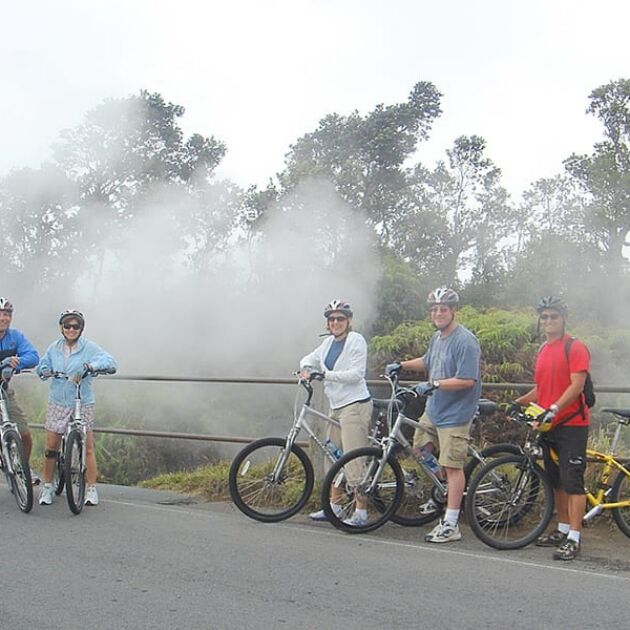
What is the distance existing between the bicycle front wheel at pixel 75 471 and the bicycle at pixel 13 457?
303mm

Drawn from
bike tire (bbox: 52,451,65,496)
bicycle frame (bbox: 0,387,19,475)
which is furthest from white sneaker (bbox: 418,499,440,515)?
bicycle frame (bbox: 0,387,19,475)

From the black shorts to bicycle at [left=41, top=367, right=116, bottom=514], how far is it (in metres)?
3.44

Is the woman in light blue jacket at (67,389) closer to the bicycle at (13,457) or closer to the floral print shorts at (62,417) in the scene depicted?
the floral print shorts at (62,417)

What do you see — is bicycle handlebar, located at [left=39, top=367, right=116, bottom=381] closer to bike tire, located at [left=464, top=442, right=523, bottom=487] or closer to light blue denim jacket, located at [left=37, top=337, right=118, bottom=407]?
light blue denim jacket, located at [left=37, top=337, right=118, bottom=407]

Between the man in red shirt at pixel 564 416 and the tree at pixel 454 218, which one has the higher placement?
the tree at pixel 454 218

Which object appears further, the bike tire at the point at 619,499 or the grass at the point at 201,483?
the grass at the point at 201,483

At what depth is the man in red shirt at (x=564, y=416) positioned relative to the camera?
17.5 feet

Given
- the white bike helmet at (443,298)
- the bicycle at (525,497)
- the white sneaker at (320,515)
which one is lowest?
the white sneaker at (320,515)

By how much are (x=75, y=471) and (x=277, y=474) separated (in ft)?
5.07

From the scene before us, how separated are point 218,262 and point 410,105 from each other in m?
6.42

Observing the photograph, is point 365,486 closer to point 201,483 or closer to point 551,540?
point 551,540

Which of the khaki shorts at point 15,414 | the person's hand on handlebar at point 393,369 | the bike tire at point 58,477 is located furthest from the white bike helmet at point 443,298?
the khaki shorts at point 15,414

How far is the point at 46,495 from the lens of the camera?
6.71 meters

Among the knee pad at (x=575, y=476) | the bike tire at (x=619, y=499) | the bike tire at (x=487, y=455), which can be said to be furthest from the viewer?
the bike tire at (x=487, y=455)
